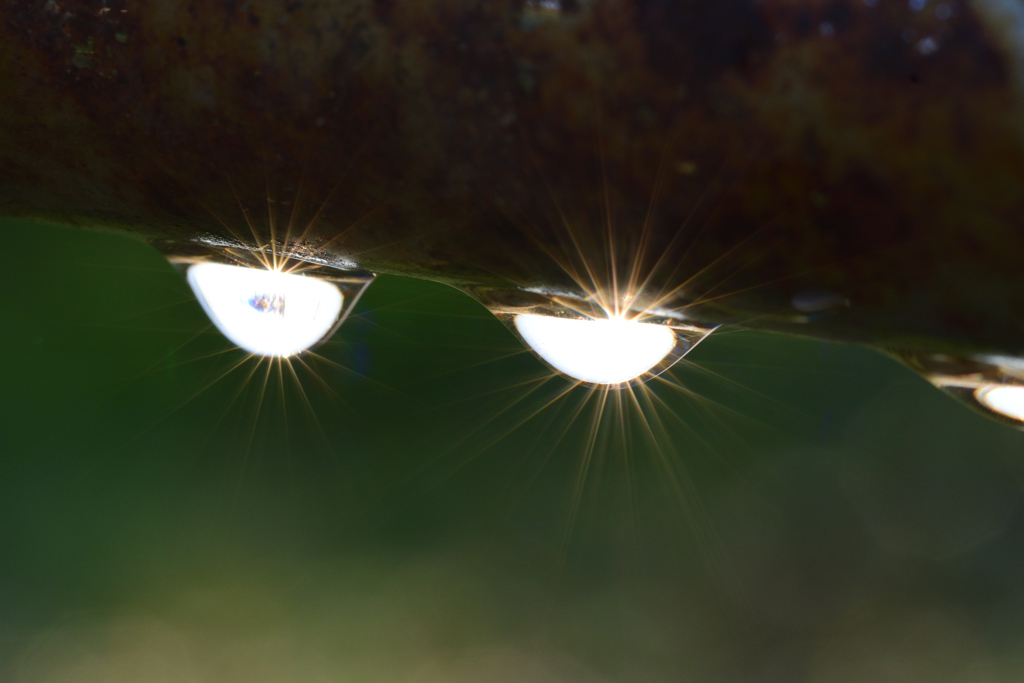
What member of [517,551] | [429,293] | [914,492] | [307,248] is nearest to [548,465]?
[517,551]

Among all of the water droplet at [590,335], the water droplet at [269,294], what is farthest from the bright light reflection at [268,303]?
the water droplet at [590,335]

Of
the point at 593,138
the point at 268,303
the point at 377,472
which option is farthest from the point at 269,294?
the point at 377,472

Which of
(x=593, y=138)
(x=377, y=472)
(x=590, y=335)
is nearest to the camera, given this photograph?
(x=593, y=138)

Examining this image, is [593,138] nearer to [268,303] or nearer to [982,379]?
[982,379]

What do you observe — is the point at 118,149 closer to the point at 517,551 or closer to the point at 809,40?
the point at 809,40

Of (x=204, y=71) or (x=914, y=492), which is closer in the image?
(x=204, y=71)

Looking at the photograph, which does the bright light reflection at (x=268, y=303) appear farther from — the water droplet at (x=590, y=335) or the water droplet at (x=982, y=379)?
the water droplet at (x=982, y=379)

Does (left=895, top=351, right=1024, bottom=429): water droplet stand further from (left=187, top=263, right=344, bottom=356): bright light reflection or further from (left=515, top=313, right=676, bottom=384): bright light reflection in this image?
(left=187, top=263, right=344, bottom=356): bright light reflection

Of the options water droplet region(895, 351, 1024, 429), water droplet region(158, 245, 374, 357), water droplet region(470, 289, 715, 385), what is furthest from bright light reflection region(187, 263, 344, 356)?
water droplet region(895, 351, 1024, 429)
